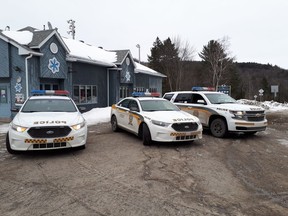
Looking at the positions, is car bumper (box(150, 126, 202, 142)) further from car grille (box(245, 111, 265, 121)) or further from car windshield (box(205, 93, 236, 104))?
car windshield (box(205, 93, 236, 104))

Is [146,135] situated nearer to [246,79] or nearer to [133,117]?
[133,117]

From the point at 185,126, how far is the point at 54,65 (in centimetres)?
1057

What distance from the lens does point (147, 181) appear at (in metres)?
4.74

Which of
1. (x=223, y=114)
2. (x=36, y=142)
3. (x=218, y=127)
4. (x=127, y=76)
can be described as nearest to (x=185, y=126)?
(x=223, y=114)

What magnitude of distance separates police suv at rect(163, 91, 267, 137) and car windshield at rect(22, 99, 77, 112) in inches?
195

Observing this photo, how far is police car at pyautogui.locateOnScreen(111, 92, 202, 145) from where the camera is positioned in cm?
725

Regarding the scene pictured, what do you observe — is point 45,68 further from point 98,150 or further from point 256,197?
point 256,197

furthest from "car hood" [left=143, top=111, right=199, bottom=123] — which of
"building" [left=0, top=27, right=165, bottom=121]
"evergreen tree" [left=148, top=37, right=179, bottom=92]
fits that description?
"evergreen tree" [left=148, top=37, right=179, bottom=92]

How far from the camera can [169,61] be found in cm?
4569

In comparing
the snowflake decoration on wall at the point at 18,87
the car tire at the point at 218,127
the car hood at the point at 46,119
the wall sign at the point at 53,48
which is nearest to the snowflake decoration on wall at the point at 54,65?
the wall sign at the point at 53,48

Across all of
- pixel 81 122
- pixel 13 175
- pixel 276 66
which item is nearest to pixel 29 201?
pixel 13 175

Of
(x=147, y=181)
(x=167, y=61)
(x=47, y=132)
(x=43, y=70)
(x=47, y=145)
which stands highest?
(x=167, y=61)

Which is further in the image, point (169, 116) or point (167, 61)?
point (167, 61)

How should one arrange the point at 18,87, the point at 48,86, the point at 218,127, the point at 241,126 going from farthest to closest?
1. the point at 48,86
2. the point at 18,87
3. the point at 218,127
4. the point at 241,126
